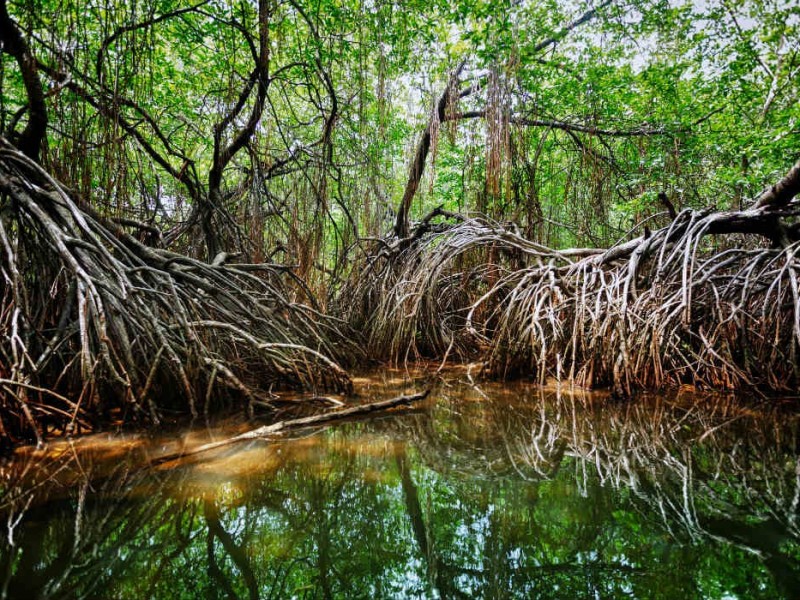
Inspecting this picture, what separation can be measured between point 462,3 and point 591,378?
12.3 feet

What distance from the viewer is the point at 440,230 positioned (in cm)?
572

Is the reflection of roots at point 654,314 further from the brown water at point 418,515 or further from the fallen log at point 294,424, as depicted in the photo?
the fallen log at point 294,424

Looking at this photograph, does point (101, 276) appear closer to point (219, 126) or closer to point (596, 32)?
point (219, 126)

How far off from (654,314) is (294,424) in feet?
7.77

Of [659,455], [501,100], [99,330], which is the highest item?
[501,100]

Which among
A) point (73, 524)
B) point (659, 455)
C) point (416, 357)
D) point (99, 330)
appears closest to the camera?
point (73, 524)

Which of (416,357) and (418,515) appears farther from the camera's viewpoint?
(416,357)

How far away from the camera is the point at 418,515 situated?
4.30 ft

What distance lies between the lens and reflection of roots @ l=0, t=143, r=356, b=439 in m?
2.14

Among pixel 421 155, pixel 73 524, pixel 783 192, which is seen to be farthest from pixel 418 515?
pixel 421 155

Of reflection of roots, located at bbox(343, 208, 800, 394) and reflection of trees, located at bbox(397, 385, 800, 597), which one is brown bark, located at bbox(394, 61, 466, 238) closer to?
reflection of roots, located at bbox(343, 208, 800, 394)

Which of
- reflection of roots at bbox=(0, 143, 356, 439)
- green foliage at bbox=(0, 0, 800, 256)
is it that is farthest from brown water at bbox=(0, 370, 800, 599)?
green foliage at bbox=(0, 0, 800, 256)

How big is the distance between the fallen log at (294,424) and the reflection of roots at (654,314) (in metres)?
1.19

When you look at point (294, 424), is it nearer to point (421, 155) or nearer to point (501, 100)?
point (501, 100)
